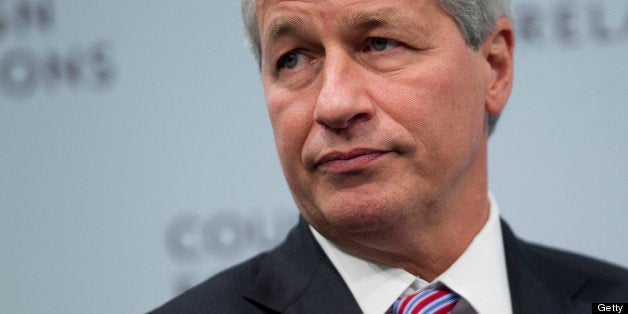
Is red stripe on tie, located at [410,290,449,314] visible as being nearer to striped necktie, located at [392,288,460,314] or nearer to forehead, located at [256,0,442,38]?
striped necktie, located at [392,288,460,314]

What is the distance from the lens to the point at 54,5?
348 cm

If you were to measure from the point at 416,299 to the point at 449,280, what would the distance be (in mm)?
109

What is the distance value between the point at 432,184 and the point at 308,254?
1.24 ft

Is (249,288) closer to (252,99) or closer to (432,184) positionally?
(432,184)

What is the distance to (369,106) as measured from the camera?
2.10 metres

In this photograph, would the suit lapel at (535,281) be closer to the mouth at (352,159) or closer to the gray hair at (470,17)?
the gray hair at (470,17)

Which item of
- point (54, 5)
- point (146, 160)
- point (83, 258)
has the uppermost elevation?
point (54, 5)

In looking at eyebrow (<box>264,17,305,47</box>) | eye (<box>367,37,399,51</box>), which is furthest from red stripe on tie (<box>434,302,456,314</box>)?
eyebrow (<box>264,17,305,47</box>)

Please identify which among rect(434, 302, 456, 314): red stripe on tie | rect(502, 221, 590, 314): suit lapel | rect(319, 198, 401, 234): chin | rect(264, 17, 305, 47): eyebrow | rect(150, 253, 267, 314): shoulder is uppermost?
rect(264, 17, 305, 47): eyebrow

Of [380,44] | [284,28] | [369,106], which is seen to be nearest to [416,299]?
[369,106]

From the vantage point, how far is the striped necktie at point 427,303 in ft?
7.36

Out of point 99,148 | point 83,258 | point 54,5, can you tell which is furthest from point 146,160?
point 54,5

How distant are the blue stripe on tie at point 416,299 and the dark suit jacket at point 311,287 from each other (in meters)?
0.11

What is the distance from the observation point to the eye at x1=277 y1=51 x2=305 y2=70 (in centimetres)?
227
